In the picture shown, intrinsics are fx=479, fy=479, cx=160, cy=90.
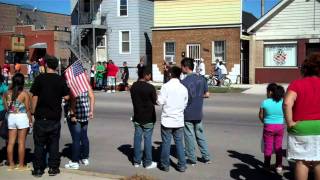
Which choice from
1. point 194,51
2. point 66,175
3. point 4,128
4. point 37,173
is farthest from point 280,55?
point 37,173

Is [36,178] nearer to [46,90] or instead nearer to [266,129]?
[46,90]

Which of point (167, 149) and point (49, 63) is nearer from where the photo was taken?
point (49, 63)

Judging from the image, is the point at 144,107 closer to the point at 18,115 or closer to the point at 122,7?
the point at 18,115

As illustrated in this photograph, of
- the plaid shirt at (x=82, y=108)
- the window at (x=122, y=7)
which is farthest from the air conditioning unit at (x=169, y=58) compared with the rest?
the plaid shirt at (x=82, y=108)

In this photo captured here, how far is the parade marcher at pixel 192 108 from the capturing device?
7953mm

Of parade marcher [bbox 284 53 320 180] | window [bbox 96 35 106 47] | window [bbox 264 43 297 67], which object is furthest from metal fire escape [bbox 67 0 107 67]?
parade marcher [bbox 284 53 320 180]

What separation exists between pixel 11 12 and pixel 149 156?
5150cm

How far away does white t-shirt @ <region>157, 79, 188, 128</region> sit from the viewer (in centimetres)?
754

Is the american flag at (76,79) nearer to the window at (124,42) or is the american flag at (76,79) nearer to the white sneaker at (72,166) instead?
the white sneaker at (72,166)

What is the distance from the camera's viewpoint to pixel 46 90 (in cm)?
705

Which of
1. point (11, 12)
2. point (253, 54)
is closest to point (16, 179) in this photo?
point (253, 54)

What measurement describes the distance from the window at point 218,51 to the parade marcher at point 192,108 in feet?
77.9

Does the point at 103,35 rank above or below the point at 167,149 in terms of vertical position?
above

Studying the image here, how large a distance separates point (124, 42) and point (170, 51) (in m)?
5.39
